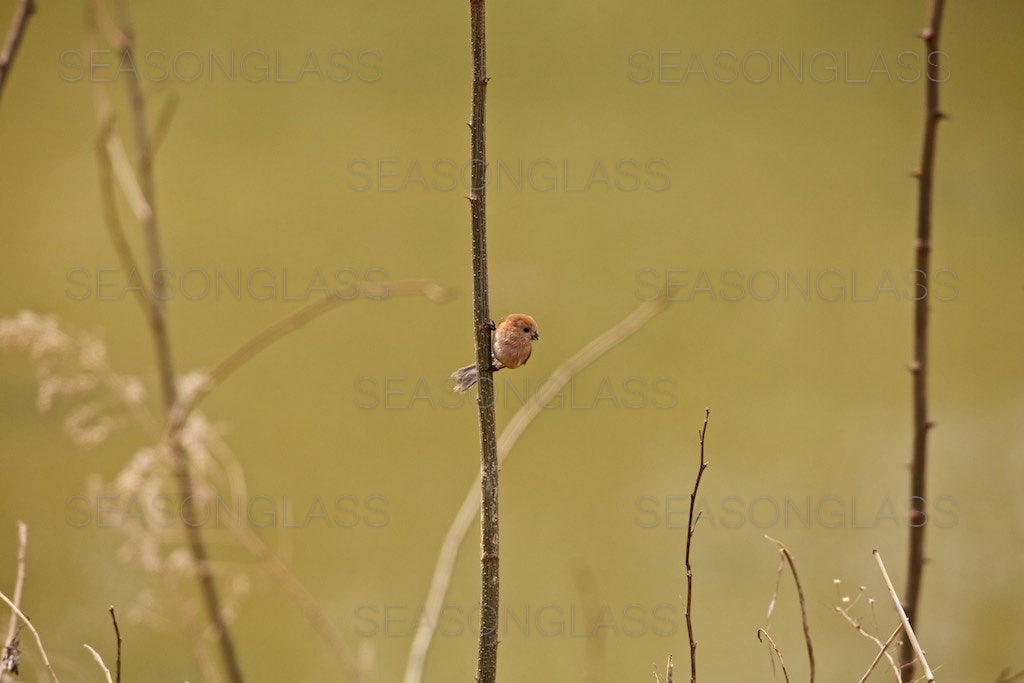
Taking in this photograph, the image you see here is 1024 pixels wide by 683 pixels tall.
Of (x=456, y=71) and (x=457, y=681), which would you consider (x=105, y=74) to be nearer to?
(x=456, y=71)

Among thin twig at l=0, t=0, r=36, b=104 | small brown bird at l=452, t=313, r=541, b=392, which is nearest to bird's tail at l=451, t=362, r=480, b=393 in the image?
small brown bird at l=452, t=313, r=541, b=392

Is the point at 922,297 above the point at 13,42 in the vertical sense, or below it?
below

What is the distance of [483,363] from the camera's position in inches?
11.7

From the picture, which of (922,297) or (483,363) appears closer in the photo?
(483,363)

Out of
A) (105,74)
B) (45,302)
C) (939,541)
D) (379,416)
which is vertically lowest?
(939,541)

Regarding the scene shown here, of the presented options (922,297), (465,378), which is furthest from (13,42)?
(922,297)

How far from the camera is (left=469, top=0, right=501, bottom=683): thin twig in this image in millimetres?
285

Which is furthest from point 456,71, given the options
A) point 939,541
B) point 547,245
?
point 939,541

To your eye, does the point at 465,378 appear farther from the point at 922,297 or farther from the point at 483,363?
the point at 922,297

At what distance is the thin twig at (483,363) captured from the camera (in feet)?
0.94

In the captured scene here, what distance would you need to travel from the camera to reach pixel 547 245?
1115 millimetres

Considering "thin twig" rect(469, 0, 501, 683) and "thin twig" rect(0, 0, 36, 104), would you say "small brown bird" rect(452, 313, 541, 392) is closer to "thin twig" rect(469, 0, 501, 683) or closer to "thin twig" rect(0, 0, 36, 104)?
"thin twig" rect(469, 0, 501, 683)

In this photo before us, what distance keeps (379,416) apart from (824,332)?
52cm

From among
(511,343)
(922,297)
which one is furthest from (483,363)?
(922,297)
